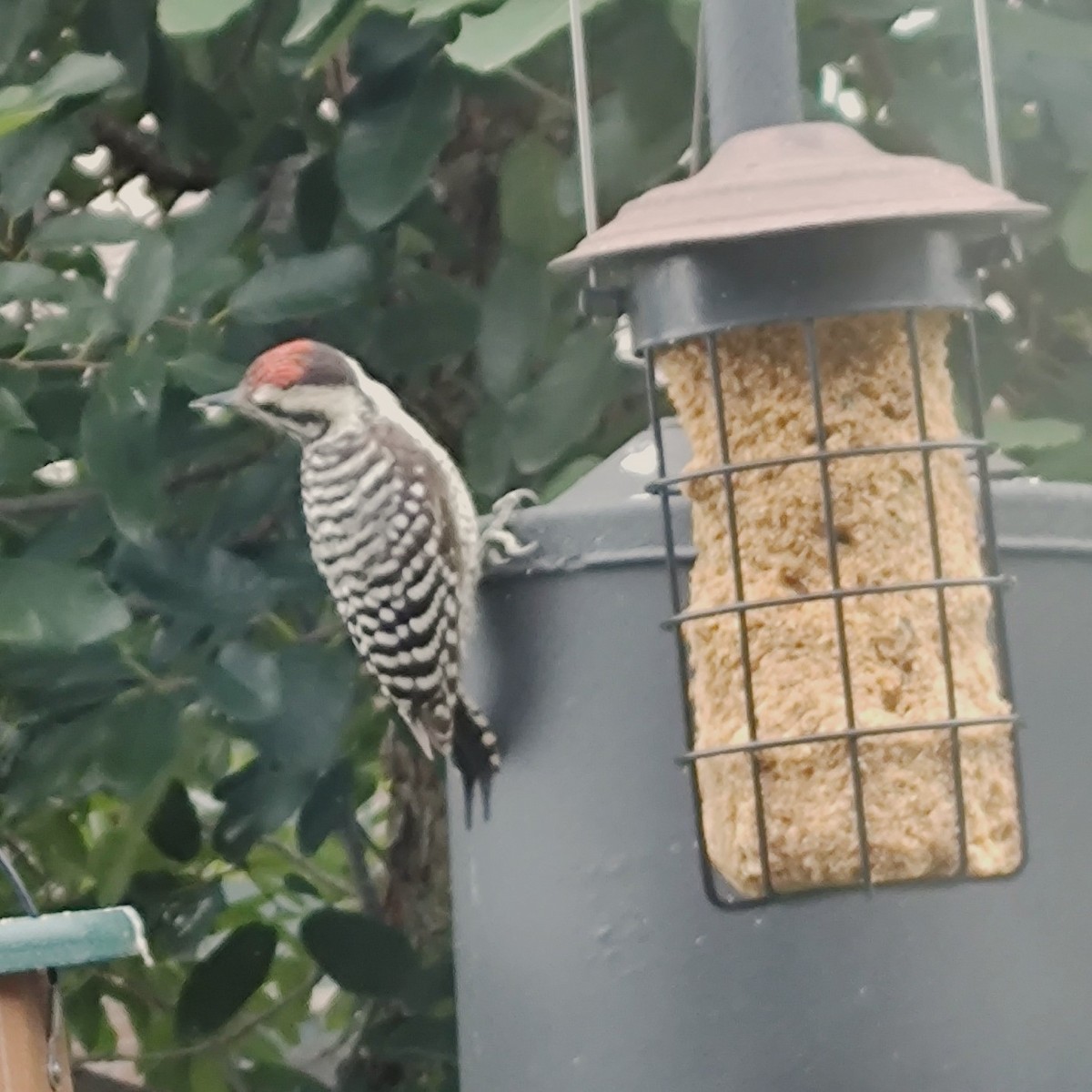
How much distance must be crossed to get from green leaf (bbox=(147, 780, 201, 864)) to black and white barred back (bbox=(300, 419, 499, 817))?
58cm

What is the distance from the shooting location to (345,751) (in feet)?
7.52

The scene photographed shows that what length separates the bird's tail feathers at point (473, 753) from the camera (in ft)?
5.30

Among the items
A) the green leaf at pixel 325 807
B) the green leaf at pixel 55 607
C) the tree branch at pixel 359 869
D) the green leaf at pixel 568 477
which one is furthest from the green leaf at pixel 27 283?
the tree branch at pixel 359 869

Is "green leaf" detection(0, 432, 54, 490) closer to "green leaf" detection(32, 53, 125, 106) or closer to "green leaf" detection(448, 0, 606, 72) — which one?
"green leaf" detection(32, 53, 125, 106)

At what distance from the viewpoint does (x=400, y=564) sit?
1.79 m

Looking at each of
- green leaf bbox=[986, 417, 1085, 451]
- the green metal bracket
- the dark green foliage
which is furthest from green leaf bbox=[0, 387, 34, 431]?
green leaf bbox=[986, 417, 1085, 451]

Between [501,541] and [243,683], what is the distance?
0.40 metres

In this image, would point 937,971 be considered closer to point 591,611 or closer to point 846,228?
point 591,611

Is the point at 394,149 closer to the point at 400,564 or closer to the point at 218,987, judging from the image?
the point at 400,564

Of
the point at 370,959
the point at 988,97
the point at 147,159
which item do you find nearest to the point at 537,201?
the point at 147,159

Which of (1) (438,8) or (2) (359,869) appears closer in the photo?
(1) (438,8)

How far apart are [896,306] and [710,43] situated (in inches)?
8.2

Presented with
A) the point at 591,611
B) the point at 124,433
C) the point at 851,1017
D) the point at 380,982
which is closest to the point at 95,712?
the point at 124,433

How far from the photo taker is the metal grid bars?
4.29 ft
